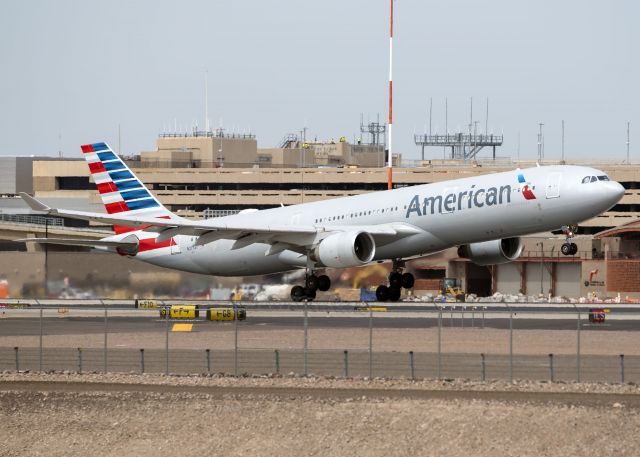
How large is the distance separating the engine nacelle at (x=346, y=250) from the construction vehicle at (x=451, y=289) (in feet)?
51.8

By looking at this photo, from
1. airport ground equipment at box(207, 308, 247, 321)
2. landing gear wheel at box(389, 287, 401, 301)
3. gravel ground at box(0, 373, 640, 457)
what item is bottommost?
gravel ground at box(0, 373, 640, 457)

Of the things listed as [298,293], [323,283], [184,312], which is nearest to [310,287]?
[298,293]

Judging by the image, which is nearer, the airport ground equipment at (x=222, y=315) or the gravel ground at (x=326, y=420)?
the gravel ground at (x=326, y=420)

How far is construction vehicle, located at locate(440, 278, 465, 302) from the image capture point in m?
77.8

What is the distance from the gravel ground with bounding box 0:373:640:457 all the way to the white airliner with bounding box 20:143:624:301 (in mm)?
22369

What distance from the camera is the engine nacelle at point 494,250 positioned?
210 feet

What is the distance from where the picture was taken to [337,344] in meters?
45.8

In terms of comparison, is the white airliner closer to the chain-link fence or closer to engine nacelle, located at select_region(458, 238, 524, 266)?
engine nacelle, located at select_region(458, 238, 524, 266)

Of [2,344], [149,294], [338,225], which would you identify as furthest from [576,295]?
[2,344]

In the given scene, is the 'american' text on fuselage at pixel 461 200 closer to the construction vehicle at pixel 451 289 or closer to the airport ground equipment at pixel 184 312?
the airport ground equipment at pixel 184 312

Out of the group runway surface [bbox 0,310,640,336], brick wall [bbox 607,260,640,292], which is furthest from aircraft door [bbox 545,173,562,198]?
brick wall [bbox 607,260,640,292]

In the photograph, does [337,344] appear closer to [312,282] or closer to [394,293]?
[312,282]

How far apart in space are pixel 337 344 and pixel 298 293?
60.4 ft

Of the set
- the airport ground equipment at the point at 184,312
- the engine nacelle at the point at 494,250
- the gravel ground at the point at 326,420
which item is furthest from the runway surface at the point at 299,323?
the gravel ground at the point at 326,420
